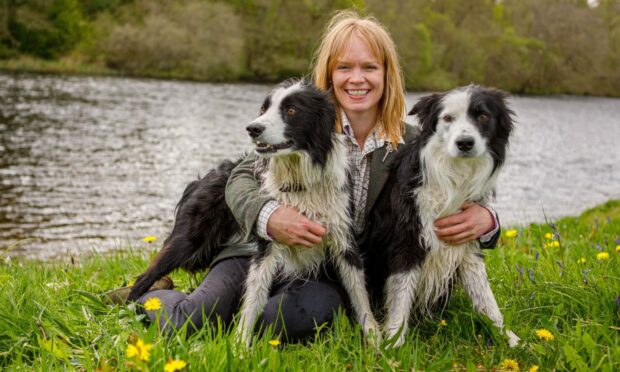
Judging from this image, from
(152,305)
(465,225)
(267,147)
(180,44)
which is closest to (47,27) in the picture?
(180,44)

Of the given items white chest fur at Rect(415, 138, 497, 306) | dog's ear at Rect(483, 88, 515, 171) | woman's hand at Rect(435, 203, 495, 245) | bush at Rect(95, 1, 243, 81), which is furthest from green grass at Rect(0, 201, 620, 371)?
bush at Rect(95, 1, 243, 81)

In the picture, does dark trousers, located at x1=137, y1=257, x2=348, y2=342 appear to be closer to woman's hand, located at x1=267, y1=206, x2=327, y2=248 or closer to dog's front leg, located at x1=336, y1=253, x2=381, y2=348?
dog's front leg, located at x1=336, y1=253, x2=381, y2=348

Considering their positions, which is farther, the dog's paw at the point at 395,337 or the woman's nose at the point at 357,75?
the woman's nose at the point at 357,75

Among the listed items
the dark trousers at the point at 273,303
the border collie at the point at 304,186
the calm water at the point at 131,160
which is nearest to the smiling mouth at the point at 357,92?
Result: the border collie at the point at 304,186

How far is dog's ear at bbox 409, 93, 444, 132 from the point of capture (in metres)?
3.13

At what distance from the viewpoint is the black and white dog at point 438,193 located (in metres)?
3.03

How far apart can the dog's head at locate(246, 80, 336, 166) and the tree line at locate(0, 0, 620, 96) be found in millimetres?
32441

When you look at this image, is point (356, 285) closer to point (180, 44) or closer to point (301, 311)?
point (301, 311)

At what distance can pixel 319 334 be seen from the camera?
3.22 metres

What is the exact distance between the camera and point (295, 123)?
3.11 meters

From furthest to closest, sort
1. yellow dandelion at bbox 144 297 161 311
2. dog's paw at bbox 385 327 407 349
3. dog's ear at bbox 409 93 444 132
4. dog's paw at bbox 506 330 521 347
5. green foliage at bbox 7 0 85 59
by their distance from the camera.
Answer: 1. green foliage at bbox 7 0 85 59
2. dog's ear at bbox 409 93 444 132
3. dog's paw at bbox 506 330 521 347
4. dog's paw at bbox 385 327 407 349
5. yellow dandelion at bbox 144 297 161 311

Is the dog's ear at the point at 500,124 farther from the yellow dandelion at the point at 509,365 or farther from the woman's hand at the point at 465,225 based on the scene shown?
the yellow dandelion at the point at 509,365

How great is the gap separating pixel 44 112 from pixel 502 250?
20168 millimetres

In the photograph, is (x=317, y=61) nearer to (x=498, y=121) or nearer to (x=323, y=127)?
(x=323, y=127)
